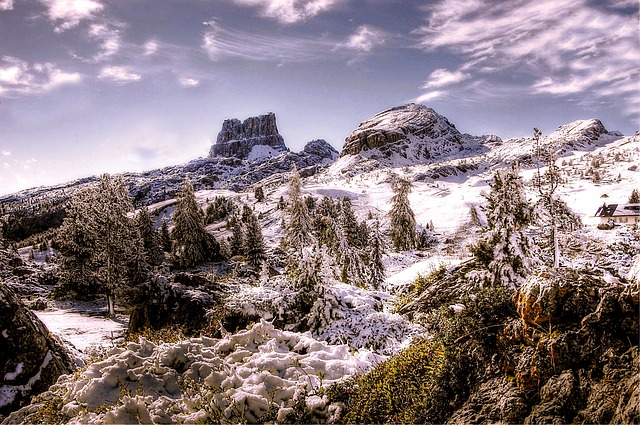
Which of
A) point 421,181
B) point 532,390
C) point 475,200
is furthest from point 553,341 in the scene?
point 421,181

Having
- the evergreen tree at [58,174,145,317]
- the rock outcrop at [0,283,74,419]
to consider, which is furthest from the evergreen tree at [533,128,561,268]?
the evergreen tree at [58,174,145,317]

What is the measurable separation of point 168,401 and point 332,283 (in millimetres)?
11270

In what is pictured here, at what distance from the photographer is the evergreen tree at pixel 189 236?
139ft

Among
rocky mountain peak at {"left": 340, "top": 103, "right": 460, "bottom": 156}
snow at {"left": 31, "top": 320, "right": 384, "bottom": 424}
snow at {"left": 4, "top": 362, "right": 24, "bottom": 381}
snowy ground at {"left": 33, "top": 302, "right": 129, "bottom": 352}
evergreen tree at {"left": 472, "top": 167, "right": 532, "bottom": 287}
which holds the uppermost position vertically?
rocky mountain peak at {"left": 340, "top": 103, "right": 460, "bottom": 156}

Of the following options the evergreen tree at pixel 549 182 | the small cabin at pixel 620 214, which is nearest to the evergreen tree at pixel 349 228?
the evergreen tree at pixel 549 182

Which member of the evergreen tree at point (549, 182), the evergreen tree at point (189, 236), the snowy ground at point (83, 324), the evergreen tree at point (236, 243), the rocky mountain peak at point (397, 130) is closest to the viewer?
the evergreen tree at point (549, 182)

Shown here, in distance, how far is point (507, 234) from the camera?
14562 millimetres

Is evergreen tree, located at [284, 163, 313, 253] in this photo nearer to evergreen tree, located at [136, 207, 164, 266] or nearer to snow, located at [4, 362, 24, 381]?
snow, located at [4, 362, 24, 381]

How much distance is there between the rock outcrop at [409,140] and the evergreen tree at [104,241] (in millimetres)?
119235

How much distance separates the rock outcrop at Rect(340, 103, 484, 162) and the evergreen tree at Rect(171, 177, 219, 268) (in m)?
107

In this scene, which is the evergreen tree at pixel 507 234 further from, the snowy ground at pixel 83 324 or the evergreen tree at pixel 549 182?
the snowy ground at pixel 83 324

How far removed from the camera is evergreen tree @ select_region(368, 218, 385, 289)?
26447 millimetres

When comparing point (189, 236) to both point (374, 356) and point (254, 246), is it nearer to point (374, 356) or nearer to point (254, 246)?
point (254, 246)

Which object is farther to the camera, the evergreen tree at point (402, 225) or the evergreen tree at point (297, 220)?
the evergreen tree at point (402, 225)
